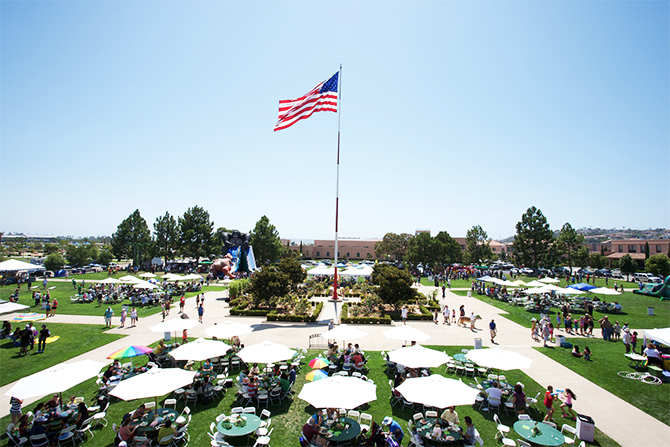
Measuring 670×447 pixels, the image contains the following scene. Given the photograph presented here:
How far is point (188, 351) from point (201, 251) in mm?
51592

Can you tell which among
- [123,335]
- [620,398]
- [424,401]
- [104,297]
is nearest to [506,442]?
[424,401]

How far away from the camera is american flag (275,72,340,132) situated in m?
19.9

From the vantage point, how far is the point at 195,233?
5953cm

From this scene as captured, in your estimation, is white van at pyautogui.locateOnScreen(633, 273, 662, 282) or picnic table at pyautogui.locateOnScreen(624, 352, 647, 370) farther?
white van at pyautogui.locateOnScreen(633, 273, 662, 282)

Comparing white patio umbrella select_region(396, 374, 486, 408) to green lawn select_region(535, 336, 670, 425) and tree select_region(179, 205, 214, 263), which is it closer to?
green lawn select_region(535, 336, 670, 425)

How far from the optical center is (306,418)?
996 cm

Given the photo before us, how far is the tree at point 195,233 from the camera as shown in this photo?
59094 mm

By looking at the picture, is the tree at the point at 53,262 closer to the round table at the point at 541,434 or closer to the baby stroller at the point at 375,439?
the baby stroller at the point at 375,439

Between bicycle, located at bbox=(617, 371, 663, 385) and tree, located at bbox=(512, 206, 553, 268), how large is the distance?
48.4m

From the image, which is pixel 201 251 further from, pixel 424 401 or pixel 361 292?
pixel 424 401

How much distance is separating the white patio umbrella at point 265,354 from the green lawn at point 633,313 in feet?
59.0

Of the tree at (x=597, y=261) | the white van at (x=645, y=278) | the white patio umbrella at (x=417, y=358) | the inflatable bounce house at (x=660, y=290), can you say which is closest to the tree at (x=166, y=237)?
the white patio umbrella at (x=417, y=358)

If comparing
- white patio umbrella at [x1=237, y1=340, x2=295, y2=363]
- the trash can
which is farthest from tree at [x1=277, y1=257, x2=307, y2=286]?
the trash can

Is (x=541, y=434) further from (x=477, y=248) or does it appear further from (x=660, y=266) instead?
(x=477, y=248)
